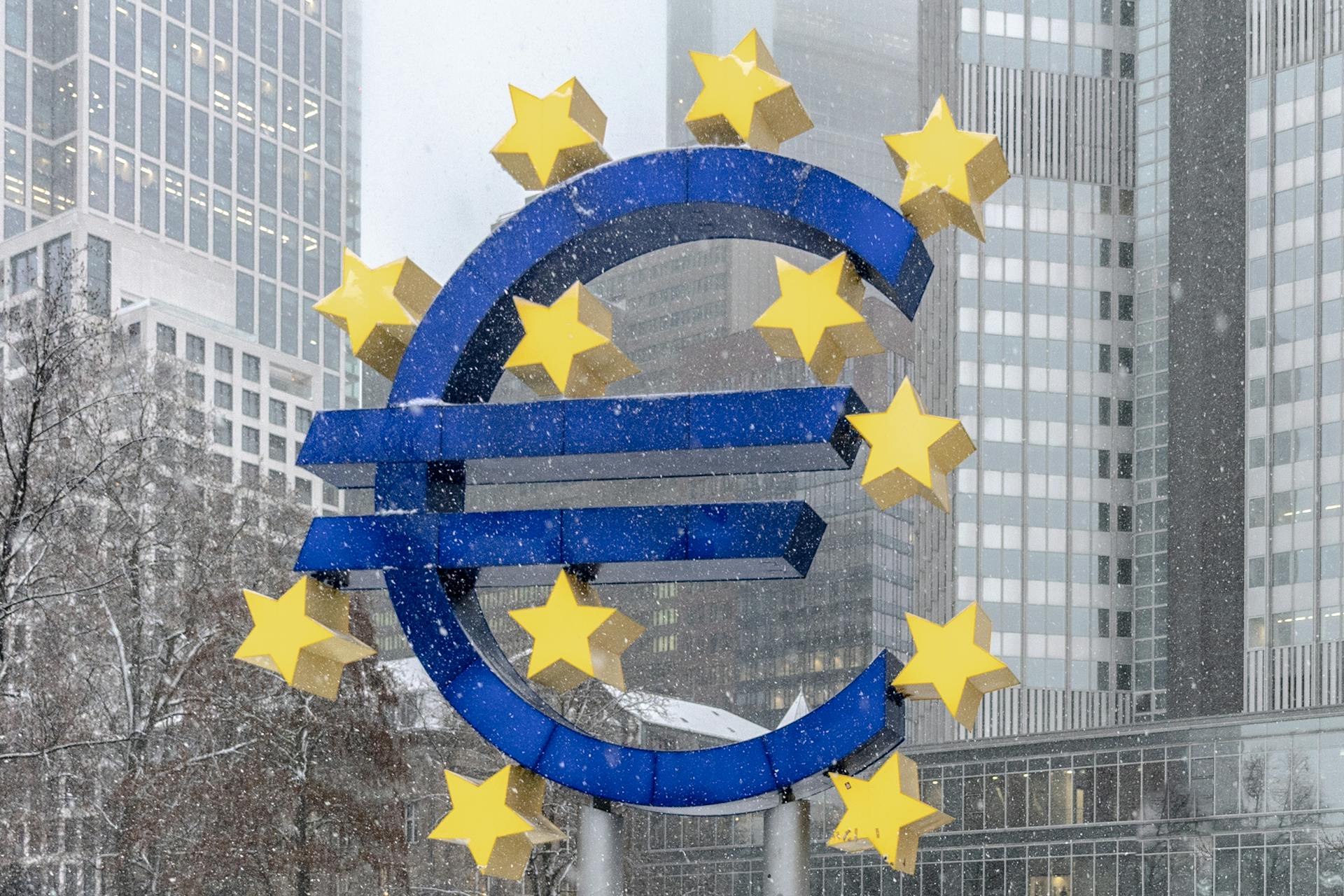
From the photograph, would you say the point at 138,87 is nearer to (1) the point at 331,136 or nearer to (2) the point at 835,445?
(1) the point at 331,136

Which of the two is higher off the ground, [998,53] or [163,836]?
[998,53]

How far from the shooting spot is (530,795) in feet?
44.6

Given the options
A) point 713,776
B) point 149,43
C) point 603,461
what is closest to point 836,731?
point 713,776

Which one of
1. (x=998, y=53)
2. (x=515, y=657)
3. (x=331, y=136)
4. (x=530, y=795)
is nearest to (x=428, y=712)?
(x=515, y=657)

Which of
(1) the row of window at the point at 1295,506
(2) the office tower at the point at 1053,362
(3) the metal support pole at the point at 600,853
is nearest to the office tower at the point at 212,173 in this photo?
(2) the office tower at the point at 1053,362

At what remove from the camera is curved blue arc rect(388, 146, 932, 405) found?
1316 cm

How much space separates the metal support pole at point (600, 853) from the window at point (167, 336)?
328ft

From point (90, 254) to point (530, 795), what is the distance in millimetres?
121087

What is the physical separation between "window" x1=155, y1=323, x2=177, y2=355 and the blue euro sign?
9893 centimetres

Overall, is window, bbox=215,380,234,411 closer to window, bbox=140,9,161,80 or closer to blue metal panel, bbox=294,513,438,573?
window, bbox=140,9,161,80

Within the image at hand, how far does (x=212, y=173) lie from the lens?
540ft

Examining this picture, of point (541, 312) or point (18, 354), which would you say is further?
point (18, 354)

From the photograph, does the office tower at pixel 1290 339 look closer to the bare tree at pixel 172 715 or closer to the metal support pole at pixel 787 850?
the bare tree at pixel 172 715

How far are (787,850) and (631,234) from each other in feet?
14.6
